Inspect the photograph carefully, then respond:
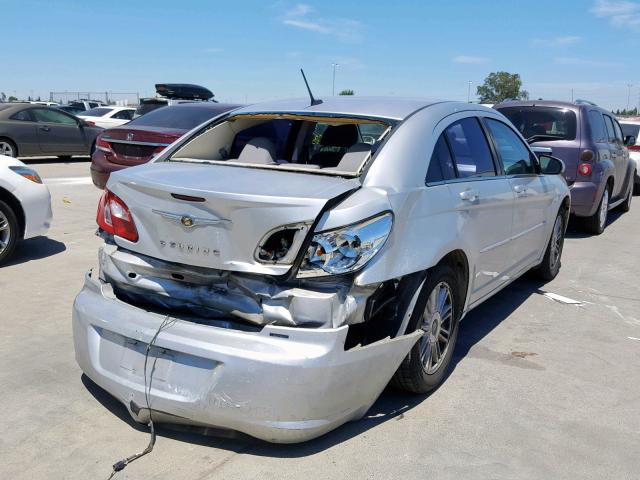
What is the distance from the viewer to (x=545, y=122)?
29.6 ft

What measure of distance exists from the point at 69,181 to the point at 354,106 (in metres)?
9.88

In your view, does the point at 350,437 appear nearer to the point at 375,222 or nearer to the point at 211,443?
the point at 211,443

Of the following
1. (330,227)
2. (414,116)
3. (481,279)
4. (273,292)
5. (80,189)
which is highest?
(414,116)

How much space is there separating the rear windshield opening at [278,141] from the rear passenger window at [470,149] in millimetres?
557

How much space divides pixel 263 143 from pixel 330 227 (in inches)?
58.5

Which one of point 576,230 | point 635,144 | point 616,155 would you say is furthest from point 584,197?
point 635,144

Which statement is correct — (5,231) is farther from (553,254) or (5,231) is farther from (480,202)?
(553,254)

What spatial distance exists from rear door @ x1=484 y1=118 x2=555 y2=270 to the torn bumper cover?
7.21ft

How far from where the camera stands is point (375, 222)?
314 centimetres

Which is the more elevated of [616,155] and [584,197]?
[616,155]

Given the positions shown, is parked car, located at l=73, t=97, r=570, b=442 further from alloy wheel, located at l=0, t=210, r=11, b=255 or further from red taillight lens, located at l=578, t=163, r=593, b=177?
red taillight lens, located at l=578, t=163, r=593, b=177

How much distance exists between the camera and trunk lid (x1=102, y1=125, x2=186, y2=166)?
8328 mm

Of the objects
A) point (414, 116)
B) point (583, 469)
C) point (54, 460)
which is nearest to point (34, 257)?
point (54, 460)

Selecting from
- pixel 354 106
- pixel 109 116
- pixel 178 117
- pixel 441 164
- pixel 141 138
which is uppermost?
pixel 354 106
